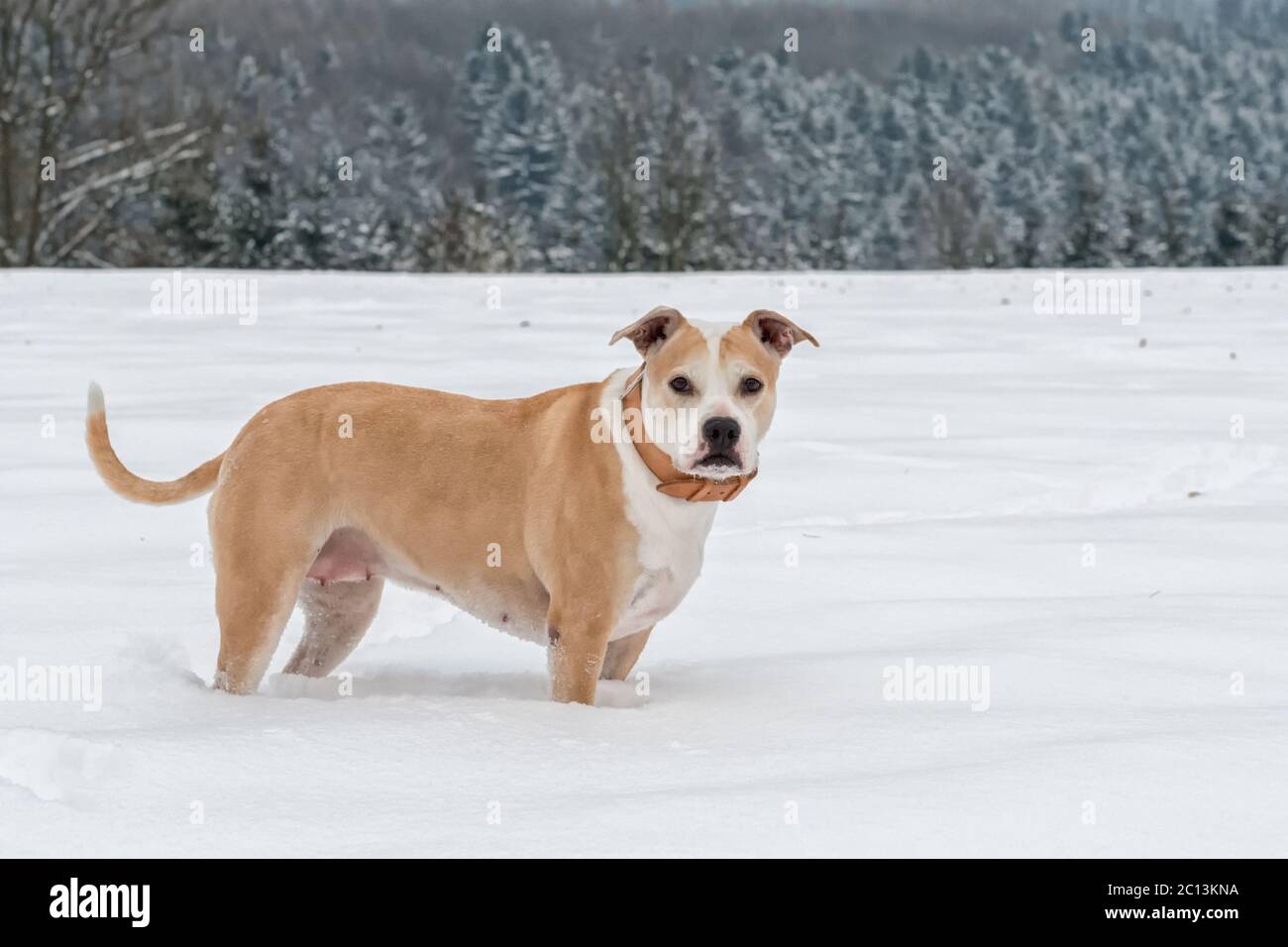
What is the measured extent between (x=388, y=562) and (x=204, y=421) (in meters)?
5.08

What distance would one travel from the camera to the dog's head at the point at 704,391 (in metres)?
3.63

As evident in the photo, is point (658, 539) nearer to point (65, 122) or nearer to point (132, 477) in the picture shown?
point (132, 477)

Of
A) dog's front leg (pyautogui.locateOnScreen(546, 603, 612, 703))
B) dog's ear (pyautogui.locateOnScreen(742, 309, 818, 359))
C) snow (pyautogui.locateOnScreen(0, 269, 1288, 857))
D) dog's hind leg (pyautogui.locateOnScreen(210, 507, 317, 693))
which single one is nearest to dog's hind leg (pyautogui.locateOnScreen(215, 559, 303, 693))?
dog's hind leg (pyautogui.locateOnScreen(210, 507, 317, 693))

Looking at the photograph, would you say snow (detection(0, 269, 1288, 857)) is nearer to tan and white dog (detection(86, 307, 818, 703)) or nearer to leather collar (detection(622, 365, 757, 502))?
tan and white dog (detection(86, 307, 818, 703))

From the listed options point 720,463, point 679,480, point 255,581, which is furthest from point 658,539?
point 255,581

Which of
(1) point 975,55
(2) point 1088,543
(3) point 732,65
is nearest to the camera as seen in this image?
(2) point 1088,543

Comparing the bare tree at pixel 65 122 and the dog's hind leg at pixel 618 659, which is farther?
the bare tree at pixel 65 122

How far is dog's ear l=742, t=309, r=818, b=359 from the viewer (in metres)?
4.03

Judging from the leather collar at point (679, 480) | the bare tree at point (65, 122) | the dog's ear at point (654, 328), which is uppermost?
the bare tree at point (65, 122)

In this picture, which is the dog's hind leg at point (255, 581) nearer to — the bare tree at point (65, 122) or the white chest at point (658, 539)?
the white chest at point (658, 539)

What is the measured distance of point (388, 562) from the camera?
4.10m

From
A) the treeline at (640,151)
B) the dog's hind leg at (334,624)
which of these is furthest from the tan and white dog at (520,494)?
the treeline at (640,151)
